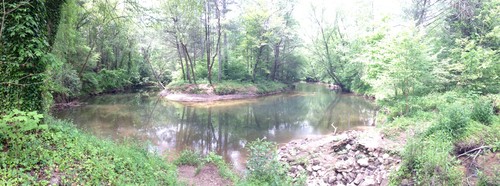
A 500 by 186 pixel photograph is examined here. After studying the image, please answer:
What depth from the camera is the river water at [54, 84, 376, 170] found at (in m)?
11.7

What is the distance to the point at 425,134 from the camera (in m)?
7.30

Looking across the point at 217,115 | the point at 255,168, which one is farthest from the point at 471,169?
the point at 217,115

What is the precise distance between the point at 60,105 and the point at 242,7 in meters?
20.7

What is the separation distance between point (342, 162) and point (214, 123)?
9296 millimetres

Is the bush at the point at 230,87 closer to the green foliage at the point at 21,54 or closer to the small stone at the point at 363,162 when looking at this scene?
the small stone at the point at 363,162

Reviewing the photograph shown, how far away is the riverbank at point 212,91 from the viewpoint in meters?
→ 25.0

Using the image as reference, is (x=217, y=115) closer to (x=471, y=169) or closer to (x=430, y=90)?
(x=430, y=90)

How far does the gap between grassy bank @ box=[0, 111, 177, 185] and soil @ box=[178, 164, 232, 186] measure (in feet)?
4.36

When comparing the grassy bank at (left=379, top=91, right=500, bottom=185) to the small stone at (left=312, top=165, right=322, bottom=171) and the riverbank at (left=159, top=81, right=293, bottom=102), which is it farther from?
the riverbank at (left=159, top=81, right=293, bottom=102)

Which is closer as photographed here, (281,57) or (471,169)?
(471,169)

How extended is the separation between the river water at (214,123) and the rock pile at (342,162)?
7.08 feet

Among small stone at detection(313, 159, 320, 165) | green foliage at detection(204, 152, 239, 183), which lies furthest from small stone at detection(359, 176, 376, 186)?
green foliage at detection(204, 152, 239, 183)

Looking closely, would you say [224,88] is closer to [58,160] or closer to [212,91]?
[212,91]

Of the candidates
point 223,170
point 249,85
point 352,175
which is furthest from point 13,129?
point 249,85
